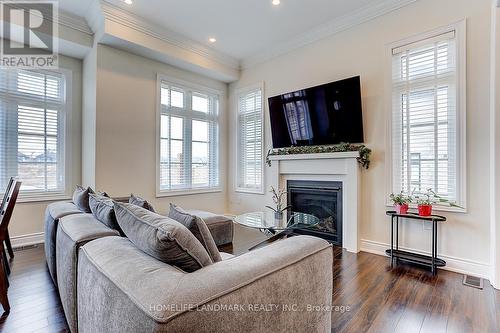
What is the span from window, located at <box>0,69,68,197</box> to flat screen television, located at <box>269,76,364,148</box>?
3.58 m

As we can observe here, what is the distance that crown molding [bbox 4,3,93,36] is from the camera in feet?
11.8

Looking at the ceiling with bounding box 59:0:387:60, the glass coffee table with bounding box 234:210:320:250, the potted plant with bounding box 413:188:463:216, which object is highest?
the ceiling with bounding box 59:0:387:60

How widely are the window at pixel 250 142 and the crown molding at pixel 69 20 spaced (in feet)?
9.29

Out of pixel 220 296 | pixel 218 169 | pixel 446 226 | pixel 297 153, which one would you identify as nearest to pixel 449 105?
pixel 446 226

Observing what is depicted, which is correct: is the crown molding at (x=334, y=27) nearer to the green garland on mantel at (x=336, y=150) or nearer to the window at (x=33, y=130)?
the green garland on mantel at (x=336, y=150)

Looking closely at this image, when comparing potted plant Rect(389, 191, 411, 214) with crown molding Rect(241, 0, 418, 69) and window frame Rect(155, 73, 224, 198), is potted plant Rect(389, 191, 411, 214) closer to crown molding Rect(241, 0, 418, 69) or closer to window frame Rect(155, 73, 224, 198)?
crown molding Rect(241, 0, 418, 69)

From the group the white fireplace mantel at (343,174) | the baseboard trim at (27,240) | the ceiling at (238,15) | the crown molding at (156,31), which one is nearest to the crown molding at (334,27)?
the ceiling at (238,15)

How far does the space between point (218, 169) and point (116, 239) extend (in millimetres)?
4041

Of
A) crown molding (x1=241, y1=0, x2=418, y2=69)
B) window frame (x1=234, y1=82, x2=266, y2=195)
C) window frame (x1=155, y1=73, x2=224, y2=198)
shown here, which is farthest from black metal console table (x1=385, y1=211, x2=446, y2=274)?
window frame (x1=155, y1=73, x2=224, y2=198)

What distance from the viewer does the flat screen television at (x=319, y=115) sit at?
365 cm

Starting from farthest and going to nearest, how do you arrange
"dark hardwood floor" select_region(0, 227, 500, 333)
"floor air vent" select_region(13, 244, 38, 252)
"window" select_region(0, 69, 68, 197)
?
"window" select_region(0, 69, 68, 197), "floor air vent" select_region(13, 244, 38, 252), "dark hardwood floor" select_region(0, 227, 500, 333)

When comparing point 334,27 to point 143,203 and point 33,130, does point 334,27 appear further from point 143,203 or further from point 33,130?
point 33,130

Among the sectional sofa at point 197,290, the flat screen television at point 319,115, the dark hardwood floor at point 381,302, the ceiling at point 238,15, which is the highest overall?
the ceiling at point 238,15

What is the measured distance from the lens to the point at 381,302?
87.7 inches
